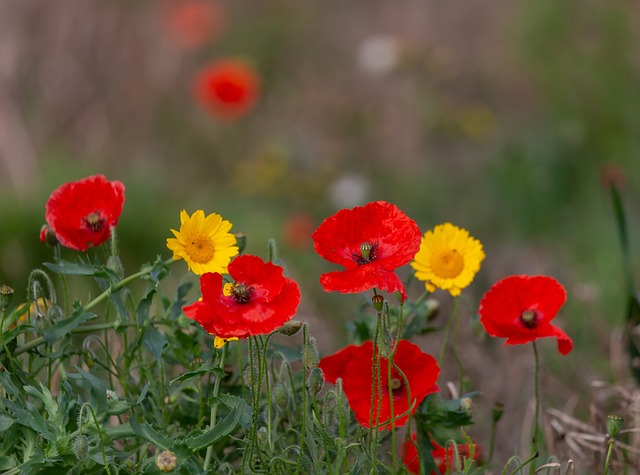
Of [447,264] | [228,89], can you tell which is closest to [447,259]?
[447,264]

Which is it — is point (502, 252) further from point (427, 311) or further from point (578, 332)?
point (427, 311)

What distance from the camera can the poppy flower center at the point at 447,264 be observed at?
1.53 m

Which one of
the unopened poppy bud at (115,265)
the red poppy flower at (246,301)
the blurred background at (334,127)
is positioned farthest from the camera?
the blurred background at (334,127)

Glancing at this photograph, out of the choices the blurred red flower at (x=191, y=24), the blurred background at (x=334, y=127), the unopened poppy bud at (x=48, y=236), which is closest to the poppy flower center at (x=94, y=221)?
the unopened poppy bud at (x=48, y=236)

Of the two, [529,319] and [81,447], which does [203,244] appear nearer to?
[81,447]

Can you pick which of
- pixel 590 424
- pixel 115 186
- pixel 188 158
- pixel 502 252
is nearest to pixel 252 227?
pixel 502 252

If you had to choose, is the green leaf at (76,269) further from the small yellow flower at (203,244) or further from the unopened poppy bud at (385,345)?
the unopened poppy bud at (385,345)

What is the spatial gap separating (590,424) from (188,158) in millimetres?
4526

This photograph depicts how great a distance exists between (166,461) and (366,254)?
34 centimetres

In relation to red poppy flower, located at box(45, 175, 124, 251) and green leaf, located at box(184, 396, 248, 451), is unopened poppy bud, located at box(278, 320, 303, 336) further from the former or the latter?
red poppy flower, located at box(45, 175, 124, 251)

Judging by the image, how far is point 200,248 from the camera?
1.36 m

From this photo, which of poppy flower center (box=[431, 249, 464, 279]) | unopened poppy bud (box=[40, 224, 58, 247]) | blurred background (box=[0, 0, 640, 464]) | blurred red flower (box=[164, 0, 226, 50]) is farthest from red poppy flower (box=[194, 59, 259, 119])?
poppy flower center (box=[431, 249, 464, 279])

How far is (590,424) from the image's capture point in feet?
6.31

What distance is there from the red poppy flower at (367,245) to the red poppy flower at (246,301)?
0.17ft
